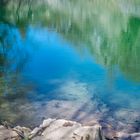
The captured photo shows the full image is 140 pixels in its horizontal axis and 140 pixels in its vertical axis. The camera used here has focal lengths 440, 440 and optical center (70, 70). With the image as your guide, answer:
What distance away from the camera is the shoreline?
9430 mm

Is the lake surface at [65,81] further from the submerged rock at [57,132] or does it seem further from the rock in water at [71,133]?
the rock in water at [71,133]

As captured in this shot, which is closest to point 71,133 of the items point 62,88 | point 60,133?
point 60,133

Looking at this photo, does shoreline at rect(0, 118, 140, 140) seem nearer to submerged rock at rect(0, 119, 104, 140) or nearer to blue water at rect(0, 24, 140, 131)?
submerged rock at rect(0, 119, 104, 140)

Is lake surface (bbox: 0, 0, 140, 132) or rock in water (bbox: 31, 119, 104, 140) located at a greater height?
rock in water (bbox: 31, 119, 104, 140)

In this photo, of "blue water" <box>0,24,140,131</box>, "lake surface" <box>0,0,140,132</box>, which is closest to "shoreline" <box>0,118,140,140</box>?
"lake surface" <box>0,0,140,132</box>

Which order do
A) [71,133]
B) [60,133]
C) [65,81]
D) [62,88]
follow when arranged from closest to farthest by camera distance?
[71,133] → [60,133] → [62,88] → [65,81]

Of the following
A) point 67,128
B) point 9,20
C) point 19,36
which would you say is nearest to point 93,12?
point 9,20

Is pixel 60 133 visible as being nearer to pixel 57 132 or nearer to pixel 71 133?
pixel 57 132

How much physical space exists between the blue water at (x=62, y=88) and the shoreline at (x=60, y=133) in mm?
1486

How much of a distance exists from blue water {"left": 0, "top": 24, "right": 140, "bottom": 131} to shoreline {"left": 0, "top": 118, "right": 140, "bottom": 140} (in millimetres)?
1486

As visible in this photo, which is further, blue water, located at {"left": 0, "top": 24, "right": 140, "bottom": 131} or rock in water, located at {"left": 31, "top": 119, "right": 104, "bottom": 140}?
blue water, located at {"left": 0, "top": 24, "right": 140, "bottom": 131}

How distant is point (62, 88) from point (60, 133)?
20.6 feet

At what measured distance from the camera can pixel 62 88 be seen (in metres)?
16.0

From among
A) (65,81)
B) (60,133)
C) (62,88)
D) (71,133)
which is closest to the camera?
(71,133)
